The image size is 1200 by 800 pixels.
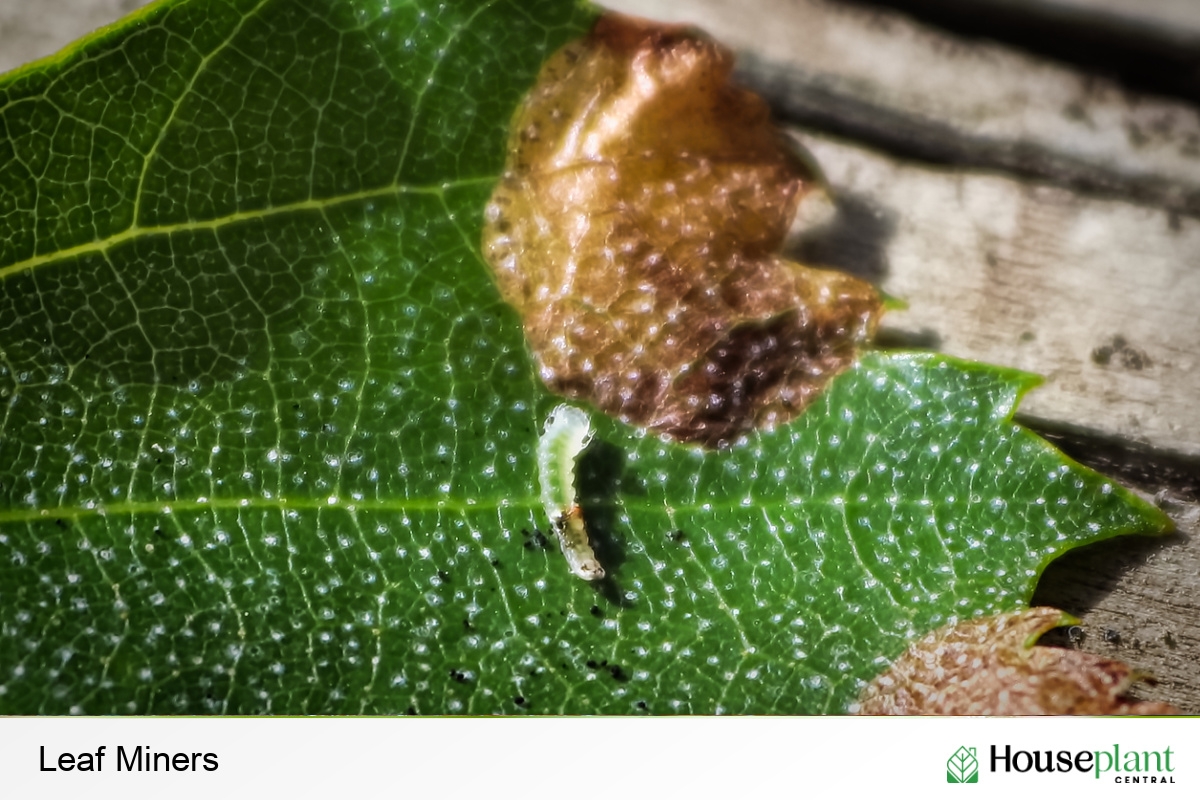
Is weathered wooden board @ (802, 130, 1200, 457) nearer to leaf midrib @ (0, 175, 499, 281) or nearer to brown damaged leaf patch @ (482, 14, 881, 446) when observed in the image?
brown damaged leaf patch @ (482, 14, 881, 446)

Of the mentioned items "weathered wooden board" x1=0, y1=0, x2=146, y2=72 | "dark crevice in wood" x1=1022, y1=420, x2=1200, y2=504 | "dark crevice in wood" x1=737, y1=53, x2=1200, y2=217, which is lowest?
"dark crevice in wood" x1=1022, y1=420, x2=1200, y2=504

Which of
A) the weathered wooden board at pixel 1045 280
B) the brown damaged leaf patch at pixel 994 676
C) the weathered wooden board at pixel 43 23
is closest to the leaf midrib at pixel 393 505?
the brown damaged leaf patch at pixel 994 676

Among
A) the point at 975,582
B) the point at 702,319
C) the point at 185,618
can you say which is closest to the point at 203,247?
the point at 185,618

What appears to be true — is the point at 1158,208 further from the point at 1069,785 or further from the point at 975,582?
the point at 1069,785

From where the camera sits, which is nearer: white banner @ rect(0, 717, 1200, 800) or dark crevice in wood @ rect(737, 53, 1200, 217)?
white banner @ rect(0, 717, 1200, 800)

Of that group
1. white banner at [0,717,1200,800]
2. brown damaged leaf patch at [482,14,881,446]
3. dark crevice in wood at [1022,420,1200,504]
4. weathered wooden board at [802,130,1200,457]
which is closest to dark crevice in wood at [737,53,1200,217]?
weathered wooden board at [802,130,1200,457]

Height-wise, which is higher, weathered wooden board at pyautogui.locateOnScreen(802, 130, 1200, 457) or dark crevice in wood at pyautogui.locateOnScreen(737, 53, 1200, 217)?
dark crevice in wood at pyautogui.locateOnScreen(737, 53, 1200, 217)

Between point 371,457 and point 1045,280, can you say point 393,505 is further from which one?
point 1045,280
